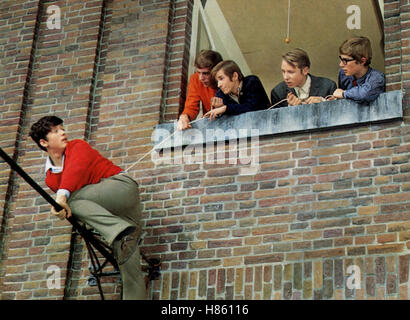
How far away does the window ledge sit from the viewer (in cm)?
847

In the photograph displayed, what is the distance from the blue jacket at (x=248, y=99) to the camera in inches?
352

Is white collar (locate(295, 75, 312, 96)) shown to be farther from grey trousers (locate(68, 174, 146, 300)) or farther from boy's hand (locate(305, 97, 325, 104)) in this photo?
grey trousers (locate(68, 174, 146, 300))

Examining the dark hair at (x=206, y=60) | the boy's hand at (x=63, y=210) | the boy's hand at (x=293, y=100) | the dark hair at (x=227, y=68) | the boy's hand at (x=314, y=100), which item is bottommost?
the boy's hand at (x=63, y=210)

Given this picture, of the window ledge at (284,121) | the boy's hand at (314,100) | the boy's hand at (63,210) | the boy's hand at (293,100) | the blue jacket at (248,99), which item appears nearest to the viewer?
the boy's hand at (63,210)

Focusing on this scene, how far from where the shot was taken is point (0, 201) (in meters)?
9.50

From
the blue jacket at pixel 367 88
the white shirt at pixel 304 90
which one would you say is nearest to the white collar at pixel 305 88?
the white shirt at pixel 304 90

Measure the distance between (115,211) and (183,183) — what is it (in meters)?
0.83

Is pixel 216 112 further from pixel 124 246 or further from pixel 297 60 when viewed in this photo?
pixel 124 246

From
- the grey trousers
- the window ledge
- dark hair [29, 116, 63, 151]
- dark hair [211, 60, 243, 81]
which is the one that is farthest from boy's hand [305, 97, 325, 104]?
dark hair [29, 116, 63, 151]

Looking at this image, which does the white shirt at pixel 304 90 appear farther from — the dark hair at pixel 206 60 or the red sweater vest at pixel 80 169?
the red sweater vest at pixel 80 169

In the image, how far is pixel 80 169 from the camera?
8297mm

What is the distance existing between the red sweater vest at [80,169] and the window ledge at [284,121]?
721 millimetres
